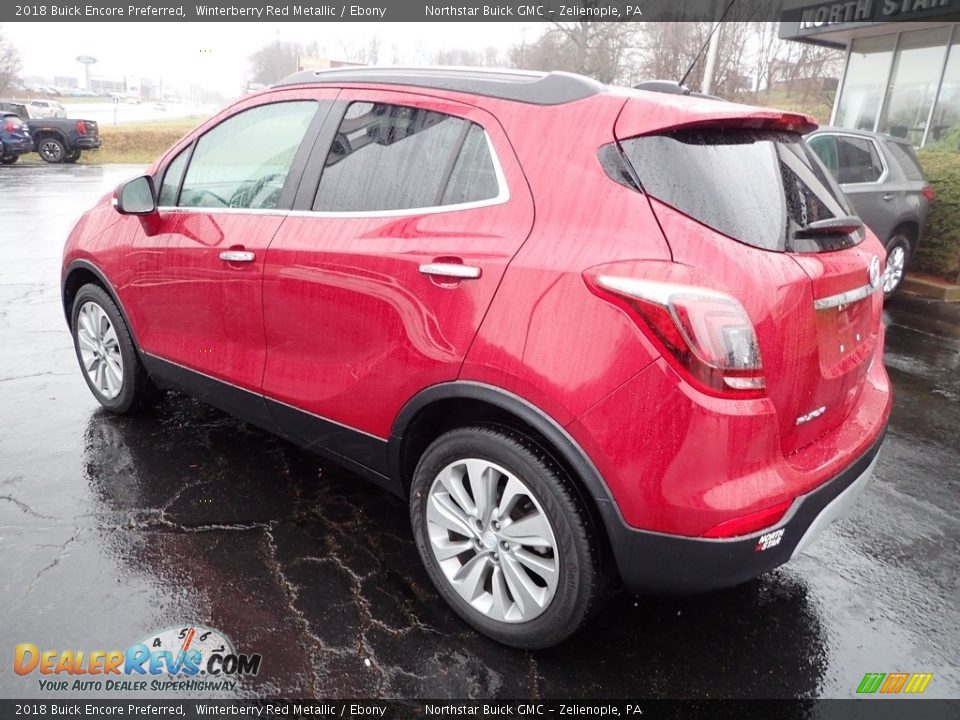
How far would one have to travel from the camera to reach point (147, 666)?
7.50 feet

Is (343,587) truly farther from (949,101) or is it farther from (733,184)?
(949,101)

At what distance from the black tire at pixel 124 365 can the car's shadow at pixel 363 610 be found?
51cm

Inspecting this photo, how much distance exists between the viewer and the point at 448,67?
8.67ft

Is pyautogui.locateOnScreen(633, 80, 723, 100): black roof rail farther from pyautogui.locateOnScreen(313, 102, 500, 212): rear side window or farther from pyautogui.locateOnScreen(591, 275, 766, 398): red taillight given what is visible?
pyautogui.locateOnScreen(591, 275, 766, 398): red taillight

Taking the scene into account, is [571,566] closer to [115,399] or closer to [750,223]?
[750,223]

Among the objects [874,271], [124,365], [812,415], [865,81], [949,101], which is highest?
[865,81]

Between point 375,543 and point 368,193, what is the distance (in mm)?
1440

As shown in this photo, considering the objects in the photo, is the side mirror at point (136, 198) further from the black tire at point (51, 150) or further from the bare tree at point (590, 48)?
the bare tree at point (590, 48)

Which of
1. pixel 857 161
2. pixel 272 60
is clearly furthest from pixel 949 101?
pixel 272 60

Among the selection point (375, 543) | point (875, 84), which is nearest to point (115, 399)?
point (375, 543)

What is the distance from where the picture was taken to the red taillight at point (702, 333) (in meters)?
1.86

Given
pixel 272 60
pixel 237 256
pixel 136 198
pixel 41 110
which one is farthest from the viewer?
pixel 272 60

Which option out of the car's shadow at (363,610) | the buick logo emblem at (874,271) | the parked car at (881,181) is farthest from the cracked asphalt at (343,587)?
the parked car at (881,181)

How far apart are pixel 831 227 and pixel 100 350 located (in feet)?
12.3
